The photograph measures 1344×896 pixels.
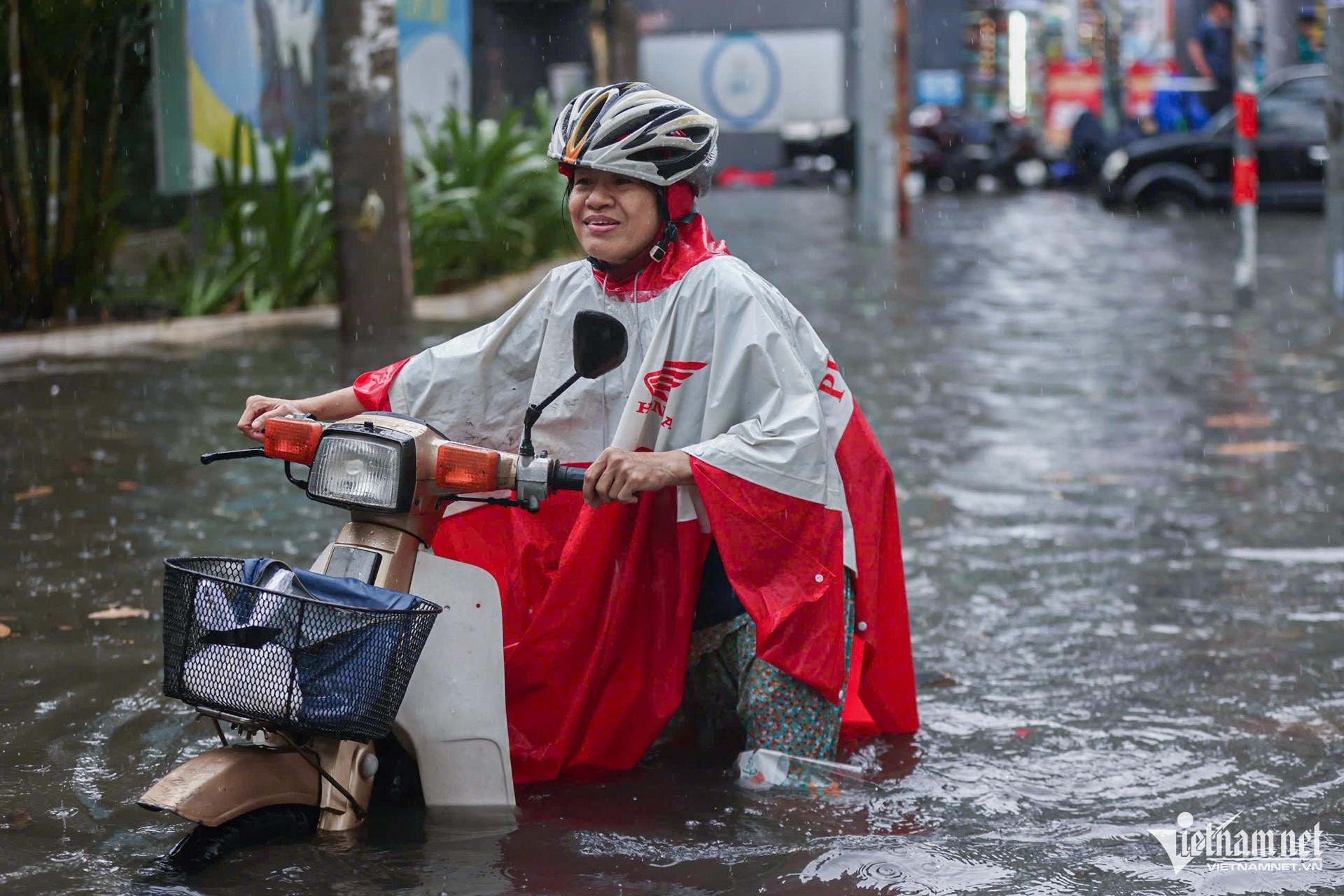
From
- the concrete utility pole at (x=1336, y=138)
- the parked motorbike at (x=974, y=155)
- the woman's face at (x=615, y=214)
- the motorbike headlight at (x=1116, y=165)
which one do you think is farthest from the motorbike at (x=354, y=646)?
the parked motorbike at (x=974, y=155)

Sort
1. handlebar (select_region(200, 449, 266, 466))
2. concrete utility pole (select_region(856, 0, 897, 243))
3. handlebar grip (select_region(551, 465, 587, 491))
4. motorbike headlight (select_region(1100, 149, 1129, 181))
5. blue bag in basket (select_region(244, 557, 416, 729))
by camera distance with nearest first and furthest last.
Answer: blue bag in basket (select_region(244, 557, 416, 729)), handlebar grip (select_region(551, 465, 587, 491)), handlebar (select_region(200, 449, 266, 466)), concrete utility pole (select_region(856, 0, 897, 243)), motorbike headlight (select_region(1100, 149, 1129, 181))

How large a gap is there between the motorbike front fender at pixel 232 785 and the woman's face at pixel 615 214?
3.92 ft

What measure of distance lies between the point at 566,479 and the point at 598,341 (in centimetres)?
28

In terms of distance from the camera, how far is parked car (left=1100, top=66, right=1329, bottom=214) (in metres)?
21.7

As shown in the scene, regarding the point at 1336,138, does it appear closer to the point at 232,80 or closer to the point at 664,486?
the point at 232,80

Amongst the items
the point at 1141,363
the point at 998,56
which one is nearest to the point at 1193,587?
the point at 1141,363

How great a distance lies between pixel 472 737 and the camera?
3.63 m

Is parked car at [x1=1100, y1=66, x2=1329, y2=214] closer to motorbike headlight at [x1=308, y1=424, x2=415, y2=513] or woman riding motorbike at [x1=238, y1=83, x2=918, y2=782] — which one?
woman riding motorbike at [x1=238, y1=83, x2=918, y2=782]

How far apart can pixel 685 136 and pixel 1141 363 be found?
24.2ft

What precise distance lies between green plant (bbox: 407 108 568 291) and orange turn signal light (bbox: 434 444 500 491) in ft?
30.6

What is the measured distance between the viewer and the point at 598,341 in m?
3.28

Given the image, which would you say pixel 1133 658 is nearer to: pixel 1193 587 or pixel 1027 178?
pixel 1193 587

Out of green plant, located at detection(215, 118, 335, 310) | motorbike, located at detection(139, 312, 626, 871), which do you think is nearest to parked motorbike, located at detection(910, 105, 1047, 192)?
green plant, located at detection(215, 118, 335, 310)

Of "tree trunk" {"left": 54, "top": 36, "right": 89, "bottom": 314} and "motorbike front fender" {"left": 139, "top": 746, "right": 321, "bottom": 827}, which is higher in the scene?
"tree trunk" {"left": 54, "top": 36, "right": 89, "bottom": 314}
